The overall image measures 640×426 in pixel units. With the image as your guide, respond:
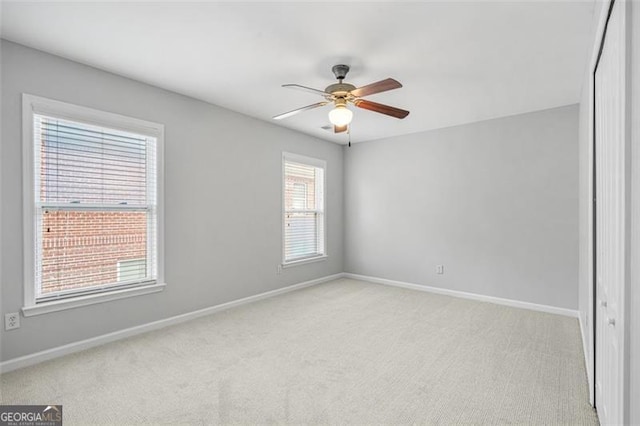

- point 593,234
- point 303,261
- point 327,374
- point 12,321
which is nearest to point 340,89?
point 593,234

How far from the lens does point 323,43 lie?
8.09ft

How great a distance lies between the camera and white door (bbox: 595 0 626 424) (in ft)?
3.81

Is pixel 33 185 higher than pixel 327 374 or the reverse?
higher

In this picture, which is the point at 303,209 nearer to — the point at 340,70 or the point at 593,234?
the point at 340,70

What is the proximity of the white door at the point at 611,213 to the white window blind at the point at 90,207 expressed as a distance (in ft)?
12.0

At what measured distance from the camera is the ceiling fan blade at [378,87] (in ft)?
7.92

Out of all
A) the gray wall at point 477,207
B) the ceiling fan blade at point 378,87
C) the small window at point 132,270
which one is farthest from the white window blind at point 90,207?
the gray wall at point 477,207

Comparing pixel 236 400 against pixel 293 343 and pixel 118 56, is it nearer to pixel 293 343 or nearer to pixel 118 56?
pixel 293 343

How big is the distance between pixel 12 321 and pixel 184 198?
1.77 m

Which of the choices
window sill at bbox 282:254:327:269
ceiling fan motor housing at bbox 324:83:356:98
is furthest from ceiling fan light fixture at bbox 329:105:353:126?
window sill at bbox 282:254:327:269

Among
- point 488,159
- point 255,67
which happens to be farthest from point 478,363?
point 255,67

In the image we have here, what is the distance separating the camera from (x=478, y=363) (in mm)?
2621

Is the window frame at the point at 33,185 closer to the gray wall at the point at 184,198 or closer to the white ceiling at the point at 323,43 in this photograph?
the gray wall at the point at 184,198

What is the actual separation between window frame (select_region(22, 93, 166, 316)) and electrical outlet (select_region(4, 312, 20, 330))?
0.19ft
